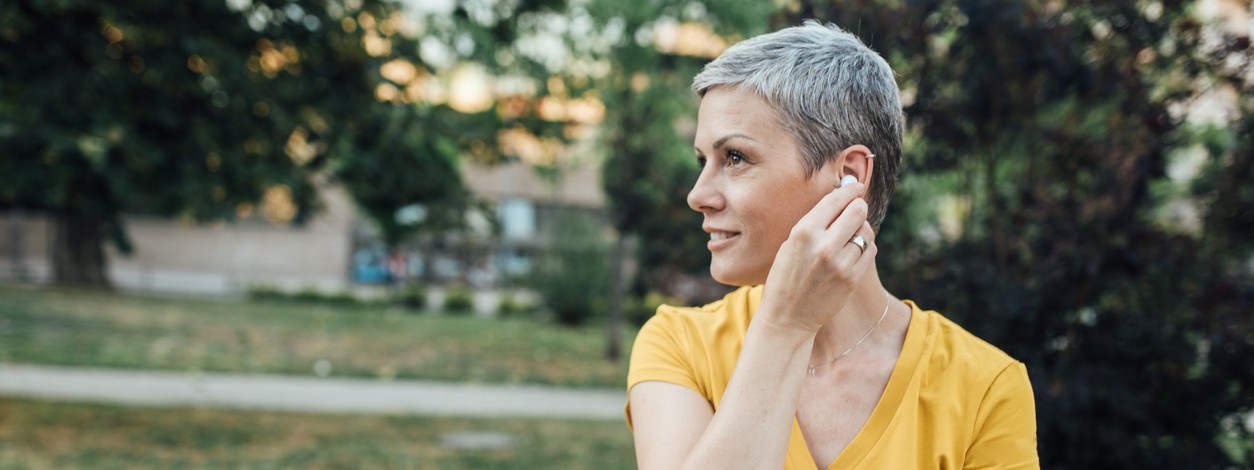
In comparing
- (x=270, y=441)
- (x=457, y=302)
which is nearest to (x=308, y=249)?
(x=457, y=302)

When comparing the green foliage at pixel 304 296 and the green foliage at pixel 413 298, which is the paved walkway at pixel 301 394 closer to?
the green foliage at pixel 413 298

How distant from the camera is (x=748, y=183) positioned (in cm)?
165

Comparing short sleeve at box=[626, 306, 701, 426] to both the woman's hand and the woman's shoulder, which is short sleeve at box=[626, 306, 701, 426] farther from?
the woman's shoulder

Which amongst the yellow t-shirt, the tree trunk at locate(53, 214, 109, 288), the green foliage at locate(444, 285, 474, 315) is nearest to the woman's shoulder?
the yellow t-shirt

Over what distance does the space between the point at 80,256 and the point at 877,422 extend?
2748 centimetres

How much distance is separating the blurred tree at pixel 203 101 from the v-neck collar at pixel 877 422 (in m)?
5.74

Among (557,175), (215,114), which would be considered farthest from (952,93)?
(557,175)

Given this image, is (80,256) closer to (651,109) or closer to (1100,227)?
(651,109)

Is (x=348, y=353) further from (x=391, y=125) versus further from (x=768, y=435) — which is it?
(x=768, y=435)

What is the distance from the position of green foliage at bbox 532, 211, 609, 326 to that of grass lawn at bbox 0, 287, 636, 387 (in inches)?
21.0

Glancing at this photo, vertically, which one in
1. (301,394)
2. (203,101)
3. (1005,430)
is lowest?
(301,394)

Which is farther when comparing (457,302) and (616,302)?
(457,302)

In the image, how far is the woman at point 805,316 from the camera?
150cm

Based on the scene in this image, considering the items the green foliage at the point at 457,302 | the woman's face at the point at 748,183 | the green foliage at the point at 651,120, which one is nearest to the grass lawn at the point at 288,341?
the green foliage at the point at 651,120
